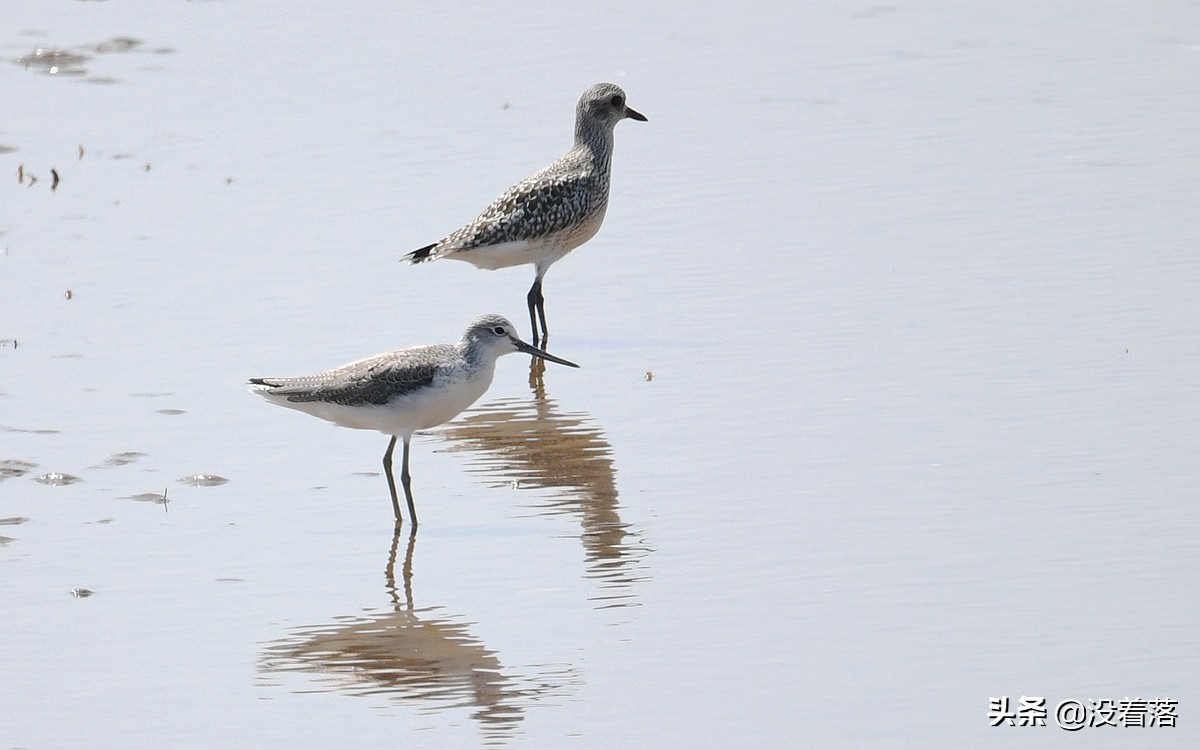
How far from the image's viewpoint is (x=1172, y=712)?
301 inches

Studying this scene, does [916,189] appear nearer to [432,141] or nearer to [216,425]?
[432,141]

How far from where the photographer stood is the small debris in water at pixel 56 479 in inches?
416

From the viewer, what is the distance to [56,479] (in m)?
10.6

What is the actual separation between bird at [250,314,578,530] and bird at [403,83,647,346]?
303 cm

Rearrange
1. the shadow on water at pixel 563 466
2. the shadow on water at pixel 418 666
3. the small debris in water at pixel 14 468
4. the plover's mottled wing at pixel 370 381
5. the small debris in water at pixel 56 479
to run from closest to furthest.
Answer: the shadow on water at pixel 418 666 < the shadow on water at pixel 563 466 < the plover's mottled wing at pixel 370 381 < the small debris in water at pixel 56 479 < the small debris in water at pixel 14 468

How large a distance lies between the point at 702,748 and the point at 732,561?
185cm

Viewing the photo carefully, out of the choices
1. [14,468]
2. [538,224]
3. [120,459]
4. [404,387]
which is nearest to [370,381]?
[404,387]

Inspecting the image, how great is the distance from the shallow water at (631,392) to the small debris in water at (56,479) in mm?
30

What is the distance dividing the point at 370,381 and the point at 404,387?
0.55 feet

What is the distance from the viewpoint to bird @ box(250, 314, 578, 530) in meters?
10.2

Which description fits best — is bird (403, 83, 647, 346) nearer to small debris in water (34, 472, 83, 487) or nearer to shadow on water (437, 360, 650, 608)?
shadow on water (437, 360, 650, 608)

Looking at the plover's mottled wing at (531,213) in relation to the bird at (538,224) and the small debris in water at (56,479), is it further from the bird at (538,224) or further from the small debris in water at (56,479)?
the small debris in water at (56,479)

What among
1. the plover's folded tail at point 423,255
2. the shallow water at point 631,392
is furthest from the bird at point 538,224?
the shallow water at point 631,392

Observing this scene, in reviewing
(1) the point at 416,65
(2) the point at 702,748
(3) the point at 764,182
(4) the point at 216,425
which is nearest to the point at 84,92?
(1) the point at 416,65
